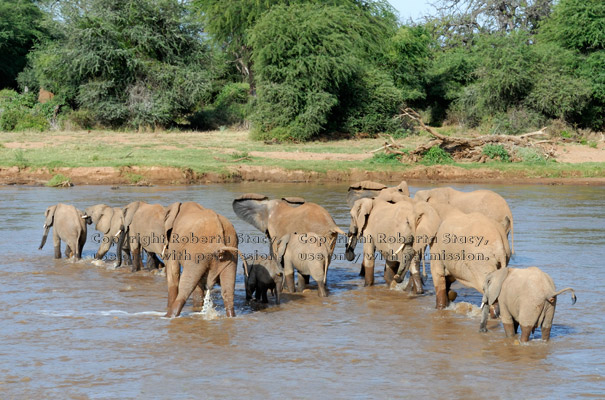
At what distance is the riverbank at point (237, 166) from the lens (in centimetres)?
2397

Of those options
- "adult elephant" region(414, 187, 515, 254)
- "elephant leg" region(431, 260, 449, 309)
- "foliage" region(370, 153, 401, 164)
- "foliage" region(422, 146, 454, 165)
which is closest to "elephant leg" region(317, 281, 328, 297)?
"elephant leg" region(431, 260, 449, 309)

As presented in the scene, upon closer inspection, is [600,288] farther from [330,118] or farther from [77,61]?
[77,61]

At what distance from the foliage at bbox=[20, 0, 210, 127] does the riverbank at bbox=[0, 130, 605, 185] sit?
8.31 meters

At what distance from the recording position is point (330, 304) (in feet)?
32.8

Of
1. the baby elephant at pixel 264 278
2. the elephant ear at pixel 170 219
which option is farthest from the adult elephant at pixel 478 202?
the elephant ear at pixel 170 219

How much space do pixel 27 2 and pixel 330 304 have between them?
46.3 metres

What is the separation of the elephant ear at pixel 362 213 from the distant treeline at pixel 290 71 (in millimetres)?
22087

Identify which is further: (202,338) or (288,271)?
(288,271)

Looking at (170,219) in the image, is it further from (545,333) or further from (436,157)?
(436,157)

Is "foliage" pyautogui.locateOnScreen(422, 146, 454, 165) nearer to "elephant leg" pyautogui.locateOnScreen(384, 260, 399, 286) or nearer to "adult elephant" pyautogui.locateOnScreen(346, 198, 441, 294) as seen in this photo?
"adult elephant" pyautogui.locateOnScreen(346, 198, 441, 294)

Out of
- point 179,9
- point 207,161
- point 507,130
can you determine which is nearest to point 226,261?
point 207,161

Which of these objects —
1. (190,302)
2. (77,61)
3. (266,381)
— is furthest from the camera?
(77,61)

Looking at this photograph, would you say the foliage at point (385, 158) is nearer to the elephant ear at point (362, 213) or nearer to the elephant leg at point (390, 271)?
the elephant ear at point (362, 213)

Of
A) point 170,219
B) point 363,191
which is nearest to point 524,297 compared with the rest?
point 170,219
